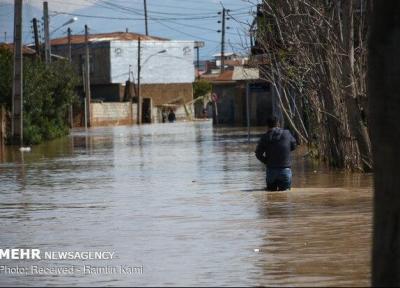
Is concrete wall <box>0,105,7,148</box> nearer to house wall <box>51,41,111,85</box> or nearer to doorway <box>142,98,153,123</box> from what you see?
doorway <box>142,98,153,123</box>

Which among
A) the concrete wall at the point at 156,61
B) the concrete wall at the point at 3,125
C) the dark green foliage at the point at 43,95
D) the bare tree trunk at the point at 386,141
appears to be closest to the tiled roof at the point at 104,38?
the concrete wall at the point at 156,61

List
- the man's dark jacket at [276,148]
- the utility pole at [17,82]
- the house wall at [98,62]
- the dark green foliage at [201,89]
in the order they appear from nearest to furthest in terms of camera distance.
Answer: the man's dark jacket at [276,148] < the utility pole at [17,82] < the house wall at [98,62] < the dark green foliage at [201,89]

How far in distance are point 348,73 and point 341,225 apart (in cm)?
909

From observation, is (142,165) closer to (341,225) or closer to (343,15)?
(343,15)

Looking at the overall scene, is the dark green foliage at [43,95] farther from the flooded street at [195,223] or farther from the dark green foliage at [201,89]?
the dark green foliage at [201,89]

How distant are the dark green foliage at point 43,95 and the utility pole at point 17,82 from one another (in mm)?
1442

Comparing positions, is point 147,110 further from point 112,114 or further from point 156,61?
point 156,61

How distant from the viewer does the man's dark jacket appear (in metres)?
17.8

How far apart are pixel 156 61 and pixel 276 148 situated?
86.0 meters

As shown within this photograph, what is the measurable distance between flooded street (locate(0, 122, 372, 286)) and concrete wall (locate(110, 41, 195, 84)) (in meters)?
72.0

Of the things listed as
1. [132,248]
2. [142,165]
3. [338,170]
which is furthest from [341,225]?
[142,165]

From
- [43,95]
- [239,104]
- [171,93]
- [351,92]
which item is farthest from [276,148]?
[171,93]

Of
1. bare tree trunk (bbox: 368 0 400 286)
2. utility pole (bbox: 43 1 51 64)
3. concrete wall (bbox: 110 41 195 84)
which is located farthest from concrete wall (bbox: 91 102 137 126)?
bare tree trunk (bbox: 368 0 400 286)

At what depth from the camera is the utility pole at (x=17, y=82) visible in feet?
137
